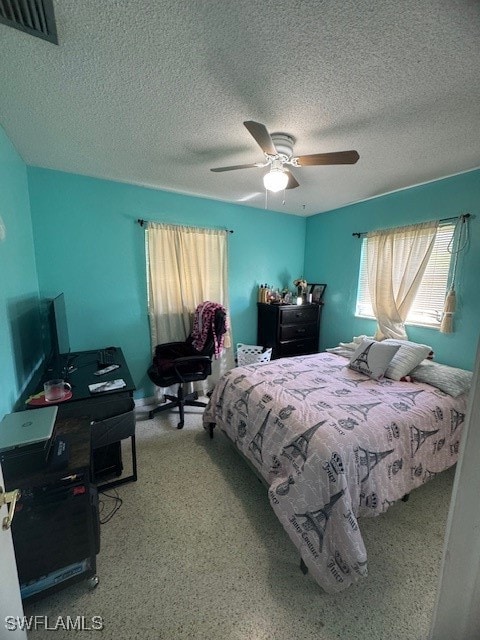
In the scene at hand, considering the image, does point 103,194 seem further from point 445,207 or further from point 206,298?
point 445,207

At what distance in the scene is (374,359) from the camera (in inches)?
89.2

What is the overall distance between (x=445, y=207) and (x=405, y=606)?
9.77 feet

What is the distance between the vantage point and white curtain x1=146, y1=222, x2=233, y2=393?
9.53 feet

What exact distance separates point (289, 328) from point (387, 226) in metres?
1.68

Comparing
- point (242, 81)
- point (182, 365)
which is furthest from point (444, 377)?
point (242, 81)

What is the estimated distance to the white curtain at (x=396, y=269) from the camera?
2564 millimetres

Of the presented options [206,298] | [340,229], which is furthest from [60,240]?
[340,229]

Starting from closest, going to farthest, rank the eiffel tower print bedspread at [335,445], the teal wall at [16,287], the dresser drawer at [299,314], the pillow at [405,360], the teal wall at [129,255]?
1. the eiffel tower print bedspread at [335,445]
2. the teal wall at [16,287]
3. the teal wall at [129,255]
4. the pillow at [405,360]
5. the dresser drawer at [299,314]

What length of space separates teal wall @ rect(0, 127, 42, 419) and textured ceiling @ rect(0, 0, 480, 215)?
28cm

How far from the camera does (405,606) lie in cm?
118

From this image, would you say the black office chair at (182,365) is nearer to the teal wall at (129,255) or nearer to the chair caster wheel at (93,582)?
the teal wall at (129,255)

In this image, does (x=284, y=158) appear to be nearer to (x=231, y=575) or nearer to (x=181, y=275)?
(x=181, y=275)

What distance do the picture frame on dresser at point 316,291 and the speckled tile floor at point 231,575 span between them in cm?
243

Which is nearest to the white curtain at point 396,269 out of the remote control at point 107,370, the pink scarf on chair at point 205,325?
the pink scarf on chair at point 205,325
